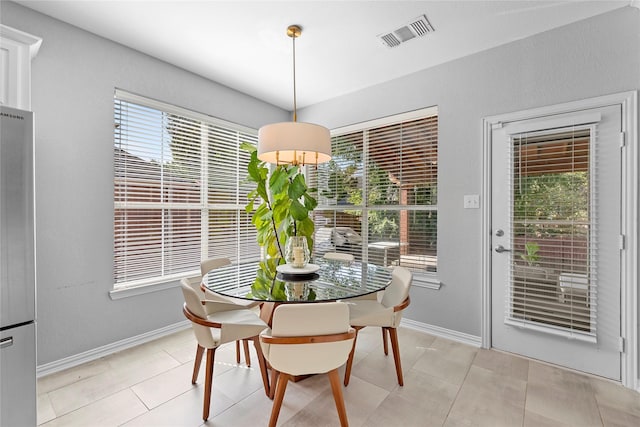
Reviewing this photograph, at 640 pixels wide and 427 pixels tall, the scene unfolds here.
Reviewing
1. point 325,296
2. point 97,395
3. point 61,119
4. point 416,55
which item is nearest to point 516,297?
point 325,296

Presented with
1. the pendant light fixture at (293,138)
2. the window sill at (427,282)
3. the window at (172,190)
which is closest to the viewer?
the pendant light fixture at (293,138)

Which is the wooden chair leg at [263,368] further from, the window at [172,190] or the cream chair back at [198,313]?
the window at [172,190]

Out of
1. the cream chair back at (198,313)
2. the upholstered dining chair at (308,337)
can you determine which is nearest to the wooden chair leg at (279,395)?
the upholstered dining chair at (308,337)

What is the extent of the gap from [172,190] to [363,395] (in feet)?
8.37

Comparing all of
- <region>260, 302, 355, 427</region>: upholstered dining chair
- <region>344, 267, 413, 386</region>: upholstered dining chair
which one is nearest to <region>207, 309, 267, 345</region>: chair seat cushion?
<region>260, 302, 355, 427</region>: upholstered dining chair

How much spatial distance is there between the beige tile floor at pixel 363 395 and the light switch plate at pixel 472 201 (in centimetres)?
132

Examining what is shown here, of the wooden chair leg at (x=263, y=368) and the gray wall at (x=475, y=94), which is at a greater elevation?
the gray wall at (x=475, y=94)

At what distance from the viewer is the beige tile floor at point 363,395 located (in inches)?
69.0

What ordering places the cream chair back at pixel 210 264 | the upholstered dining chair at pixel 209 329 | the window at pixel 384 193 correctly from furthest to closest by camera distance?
1. the window at pixel 384 193
2. the cream chair back at pixel 210 264
3. the upholstered dining chair at pixel 209 329

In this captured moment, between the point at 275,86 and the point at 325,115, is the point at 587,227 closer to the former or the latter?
the point at 325,115

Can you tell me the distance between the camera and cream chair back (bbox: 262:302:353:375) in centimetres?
138

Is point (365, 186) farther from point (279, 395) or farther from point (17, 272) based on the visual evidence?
point (17, 272)

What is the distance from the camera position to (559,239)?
237 cm

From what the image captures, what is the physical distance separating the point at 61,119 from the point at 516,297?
13.1 feet
